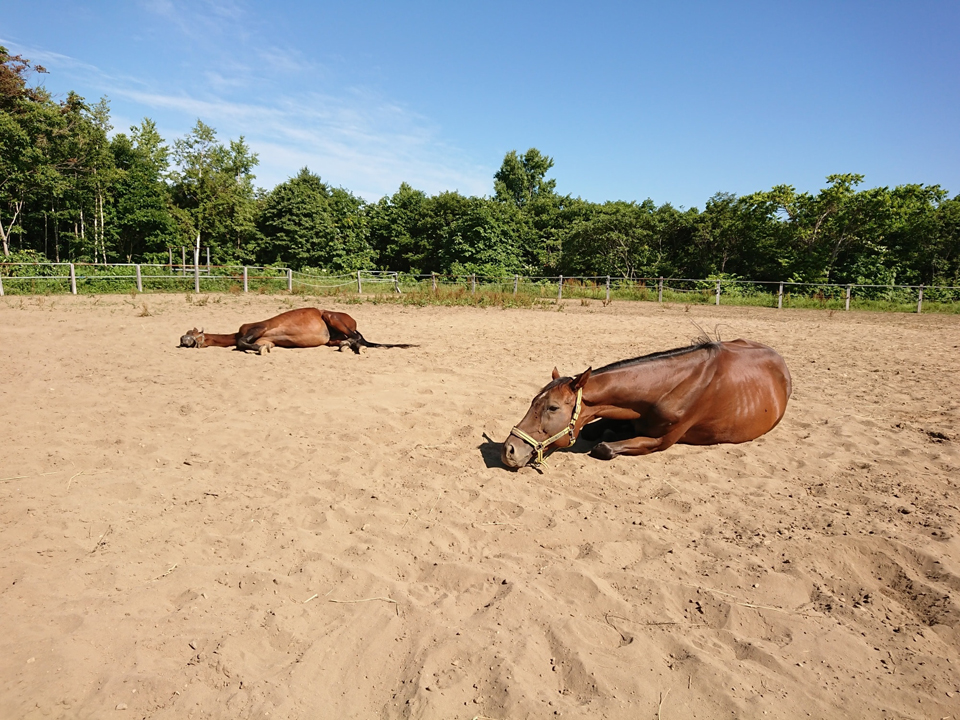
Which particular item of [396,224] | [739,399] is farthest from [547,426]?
[396,224]

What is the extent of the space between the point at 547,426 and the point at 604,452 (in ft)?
2.42

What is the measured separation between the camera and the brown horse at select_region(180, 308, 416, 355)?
994 cm

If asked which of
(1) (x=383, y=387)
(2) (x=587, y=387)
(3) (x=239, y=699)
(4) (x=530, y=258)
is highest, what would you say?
(4) (x=530, y=258)

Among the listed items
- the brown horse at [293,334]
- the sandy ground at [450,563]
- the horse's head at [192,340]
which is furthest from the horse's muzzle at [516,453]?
the horse's head at [192,340]

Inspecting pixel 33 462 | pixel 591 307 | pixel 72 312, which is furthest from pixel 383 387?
pixel 591 307

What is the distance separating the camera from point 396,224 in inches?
1889

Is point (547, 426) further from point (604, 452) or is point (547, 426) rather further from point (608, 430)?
point (608, 430)

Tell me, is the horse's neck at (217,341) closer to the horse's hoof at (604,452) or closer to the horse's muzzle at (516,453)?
the horse's muzzle at (516,453)

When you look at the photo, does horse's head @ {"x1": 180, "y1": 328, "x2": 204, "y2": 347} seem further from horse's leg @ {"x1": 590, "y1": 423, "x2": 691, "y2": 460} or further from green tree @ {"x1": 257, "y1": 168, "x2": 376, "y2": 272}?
green tree @ {"x1": 257, "y1": 168, "x2": 376, "y2": 272}

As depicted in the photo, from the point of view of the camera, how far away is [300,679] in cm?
250

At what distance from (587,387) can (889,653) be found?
8.64 ft

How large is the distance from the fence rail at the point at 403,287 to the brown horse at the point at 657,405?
55.6 feet

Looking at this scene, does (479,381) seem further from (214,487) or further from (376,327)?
(376,327)

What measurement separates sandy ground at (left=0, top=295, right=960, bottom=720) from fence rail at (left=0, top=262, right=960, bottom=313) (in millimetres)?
17029
